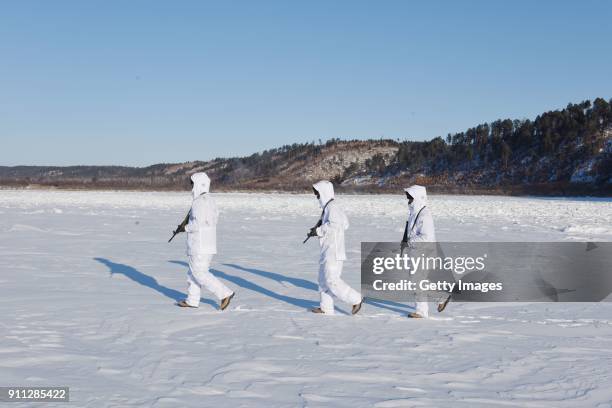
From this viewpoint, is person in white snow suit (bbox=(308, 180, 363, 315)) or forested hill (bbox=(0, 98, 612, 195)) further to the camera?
forested hill (bbox=(0, 98, 612, 195))

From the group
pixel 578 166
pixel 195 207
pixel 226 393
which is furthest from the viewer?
pixel 578 166

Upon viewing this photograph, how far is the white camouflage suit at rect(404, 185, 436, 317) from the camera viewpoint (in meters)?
7.21

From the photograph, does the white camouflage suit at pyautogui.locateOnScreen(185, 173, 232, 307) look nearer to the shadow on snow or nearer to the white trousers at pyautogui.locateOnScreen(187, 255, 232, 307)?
the white trousers at pyautogui.locateOnScreen(187, 255, 232, 307)

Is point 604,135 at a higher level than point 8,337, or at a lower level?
higher

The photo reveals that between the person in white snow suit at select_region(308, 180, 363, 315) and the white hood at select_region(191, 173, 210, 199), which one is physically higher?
the white hood at select_region(191, 173, 210, 199)

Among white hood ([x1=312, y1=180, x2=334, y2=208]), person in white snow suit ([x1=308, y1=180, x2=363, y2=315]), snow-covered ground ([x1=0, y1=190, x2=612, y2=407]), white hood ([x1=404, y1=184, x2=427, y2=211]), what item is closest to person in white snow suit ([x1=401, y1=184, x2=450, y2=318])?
white hood ([x1=404, y1=184, x2=427, y2=211])

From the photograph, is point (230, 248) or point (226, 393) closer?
point (226, 393)

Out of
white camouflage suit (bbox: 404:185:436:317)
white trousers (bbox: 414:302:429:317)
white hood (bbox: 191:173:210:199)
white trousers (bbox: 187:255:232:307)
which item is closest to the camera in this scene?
white camouflage suit (bbox: 404:185:436:317)

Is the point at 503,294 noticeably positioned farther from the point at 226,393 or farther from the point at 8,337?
the point at 8,337

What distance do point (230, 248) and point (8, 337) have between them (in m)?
8.68

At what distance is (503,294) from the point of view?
9.12 metres

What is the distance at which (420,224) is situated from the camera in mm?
7223

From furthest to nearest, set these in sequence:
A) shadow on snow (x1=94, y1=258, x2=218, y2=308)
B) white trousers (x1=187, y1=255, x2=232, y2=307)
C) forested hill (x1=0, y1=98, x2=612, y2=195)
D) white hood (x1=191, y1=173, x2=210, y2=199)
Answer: forested hill (x1=0, y1=98, x2=612, y2=195), shadow on snow (x1=94, y1=258, x2=218, y2=308), white hood (x1=191, y1=173, x2=210, y2=199), white trousers (x1=187, y1=255, x2=232, y2=307)

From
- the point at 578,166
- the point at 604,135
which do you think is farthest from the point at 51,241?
the point at 604,135
